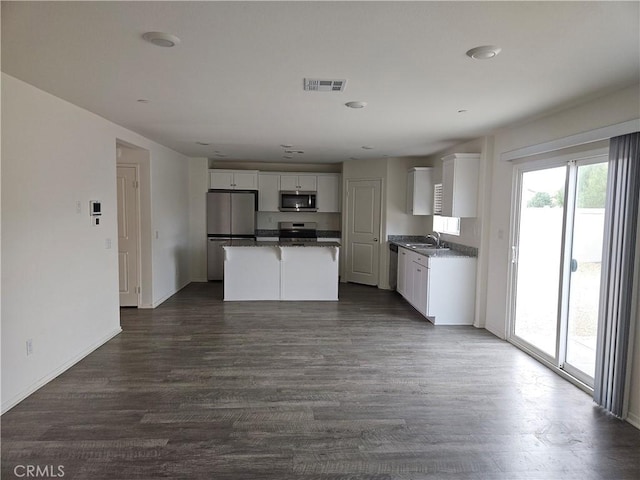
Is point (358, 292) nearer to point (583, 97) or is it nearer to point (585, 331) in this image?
point (585, 331)

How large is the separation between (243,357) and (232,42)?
9.45ft

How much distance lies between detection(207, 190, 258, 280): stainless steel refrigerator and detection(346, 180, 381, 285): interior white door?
1.97 metres

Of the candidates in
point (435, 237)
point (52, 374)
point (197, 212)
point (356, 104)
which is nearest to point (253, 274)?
point (197, 212)

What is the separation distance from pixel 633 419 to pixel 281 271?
4600 millimetres

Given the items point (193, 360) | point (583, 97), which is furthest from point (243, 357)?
point (583, 97)

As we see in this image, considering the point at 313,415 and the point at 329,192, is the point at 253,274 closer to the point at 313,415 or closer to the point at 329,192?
the point at 329,192

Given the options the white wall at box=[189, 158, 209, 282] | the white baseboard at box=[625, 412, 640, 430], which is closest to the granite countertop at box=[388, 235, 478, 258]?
the white baseboard at box=[625, 412, 640, 430]

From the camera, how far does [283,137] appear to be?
17.1 feet

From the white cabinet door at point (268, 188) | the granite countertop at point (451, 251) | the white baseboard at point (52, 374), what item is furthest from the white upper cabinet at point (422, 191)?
the white baseboard at point (52, 374)

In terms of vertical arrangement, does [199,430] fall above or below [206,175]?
below

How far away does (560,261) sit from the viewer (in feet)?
12.2

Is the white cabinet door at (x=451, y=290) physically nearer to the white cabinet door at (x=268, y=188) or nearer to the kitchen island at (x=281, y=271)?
the kitchen island at (x=281, y=271)

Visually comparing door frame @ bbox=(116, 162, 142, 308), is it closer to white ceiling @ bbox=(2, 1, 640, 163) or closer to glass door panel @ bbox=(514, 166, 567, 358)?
white ceiling @ bbox=(2, 1, 640, 163)

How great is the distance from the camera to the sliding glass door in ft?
11.1
